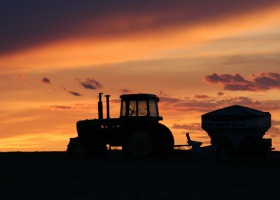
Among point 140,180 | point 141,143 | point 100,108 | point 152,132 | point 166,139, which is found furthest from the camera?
point 100,108

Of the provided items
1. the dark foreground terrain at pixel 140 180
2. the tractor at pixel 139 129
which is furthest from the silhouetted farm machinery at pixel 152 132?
the dark foreground terrain at pixel 140 180

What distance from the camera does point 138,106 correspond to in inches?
1256

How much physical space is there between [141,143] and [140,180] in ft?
33.0

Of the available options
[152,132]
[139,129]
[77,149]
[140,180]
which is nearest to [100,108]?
[77,149]

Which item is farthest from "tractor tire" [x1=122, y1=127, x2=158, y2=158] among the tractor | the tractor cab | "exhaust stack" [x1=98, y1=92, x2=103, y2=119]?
"exhaust stack" [x1=98, y1=92, x2=103, y2=119]

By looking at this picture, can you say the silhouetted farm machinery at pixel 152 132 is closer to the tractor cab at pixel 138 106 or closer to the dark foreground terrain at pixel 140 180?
the tractor cab at pixel 138 106

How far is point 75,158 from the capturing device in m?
33.9

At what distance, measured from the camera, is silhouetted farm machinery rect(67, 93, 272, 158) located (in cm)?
3170

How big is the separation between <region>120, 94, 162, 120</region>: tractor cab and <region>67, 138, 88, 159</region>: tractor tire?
137 inches

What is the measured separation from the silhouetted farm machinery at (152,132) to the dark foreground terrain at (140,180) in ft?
5.64

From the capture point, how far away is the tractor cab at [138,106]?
104 ft

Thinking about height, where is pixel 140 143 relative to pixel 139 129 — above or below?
below

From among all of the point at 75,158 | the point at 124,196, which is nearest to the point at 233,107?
the point at 75,158

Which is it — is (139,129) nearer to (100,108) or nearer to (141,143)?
(141,143)
